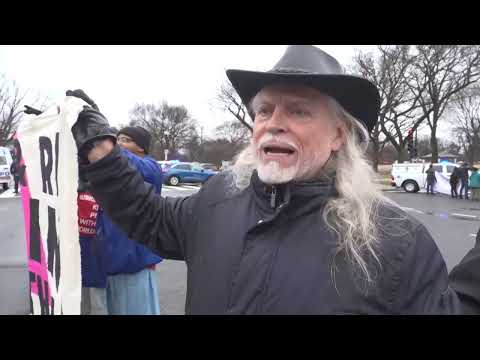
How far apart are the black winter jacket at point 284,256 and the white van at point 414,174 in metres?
22.0

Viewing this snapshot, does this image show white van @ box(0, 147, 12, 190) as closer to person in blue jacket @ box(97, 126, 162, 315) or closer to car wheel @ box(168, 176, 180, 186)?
car wheel @ box(168, 176, 180, 186)

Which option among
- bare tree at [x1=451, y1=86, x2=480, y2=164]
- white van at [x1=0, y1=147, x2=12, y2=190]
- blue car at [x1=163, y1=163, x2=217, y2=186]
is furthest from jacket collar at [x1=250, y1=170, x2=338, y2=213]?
bare tree at [x1=451, y1=86, x2=480, y2=164]

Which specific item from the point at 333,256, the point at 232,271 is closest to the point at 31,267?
the point at 232,271

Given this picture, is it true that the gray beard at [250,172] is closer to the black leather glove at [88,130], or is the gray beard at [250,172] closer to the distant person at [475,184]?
the black leather glove at [88,130]

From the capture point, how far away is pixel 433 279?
126cm

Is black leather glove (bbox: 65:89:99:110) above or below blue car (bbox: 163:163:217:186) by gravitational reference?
above

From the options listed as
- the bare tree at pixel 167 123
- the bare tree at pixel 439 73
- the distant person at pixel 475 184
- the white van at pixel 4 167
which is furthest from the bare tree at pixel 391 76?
the bare tree at pixel 167 123

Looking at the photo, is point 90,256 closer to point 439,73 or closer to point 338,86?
point 338,86

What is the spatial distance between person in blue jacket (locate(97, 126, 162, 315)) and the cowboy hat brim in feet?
3.68

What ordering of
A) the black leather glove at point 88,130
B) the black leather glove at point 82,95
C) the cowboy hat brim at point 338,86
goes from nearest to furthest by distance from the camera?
the cowboy hat brim at point 338,86 < the black leather glove at point 88,130 < the black leather glove at point 82,95

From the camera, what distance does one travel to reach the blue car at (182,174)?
25094 millimetres

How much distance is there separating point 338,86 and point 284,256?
2.04 ft

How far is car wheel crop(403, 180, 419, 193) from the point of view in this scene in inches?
870

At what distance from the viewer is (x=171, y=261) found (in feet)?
21.3
